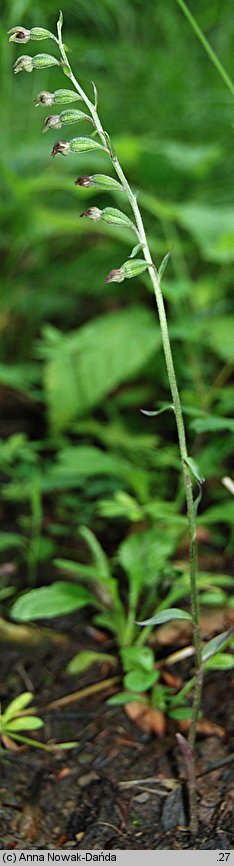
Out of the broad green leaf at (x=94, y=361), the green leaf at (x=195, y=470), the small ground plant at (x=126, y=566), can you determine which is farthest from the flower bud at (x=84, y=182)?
the broad green leaf at (x=94, y=361)

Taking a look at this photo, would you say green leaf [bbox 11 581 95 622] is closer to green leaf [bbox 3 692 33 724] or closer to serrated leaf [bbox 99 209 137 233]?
green leaf [bbox 3 692 33 724]

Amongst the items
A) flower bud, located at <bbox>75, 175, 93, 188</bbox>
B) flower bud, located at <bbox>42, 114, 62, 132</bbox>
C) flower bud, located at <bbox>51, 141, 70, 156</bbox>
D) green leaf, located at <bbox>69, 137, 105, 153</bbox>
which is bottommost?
flower bud, located at <bbox>75, 175, 93, 188</bbox>

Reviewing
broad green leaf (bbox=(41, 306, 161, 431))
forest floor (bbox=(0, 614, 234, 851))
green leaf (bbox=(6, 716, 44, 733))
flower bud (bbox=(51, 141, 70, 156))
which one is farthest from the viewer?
broad green leaf (bbox=(41, 306, 161, 431))

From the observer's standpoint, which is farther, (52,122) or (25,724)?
(25,724)

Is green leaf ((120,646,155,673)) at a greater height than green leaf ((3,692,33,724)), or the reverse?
green leaf ((120,646,155,673))

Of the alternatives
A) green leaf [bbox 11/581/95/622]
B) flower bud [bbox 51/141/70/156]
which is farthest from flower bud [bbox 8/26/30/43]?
green leaf [bbox 11/581/95/622]

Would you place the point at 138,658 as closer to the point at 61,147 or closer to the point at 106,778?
the point at 106,778

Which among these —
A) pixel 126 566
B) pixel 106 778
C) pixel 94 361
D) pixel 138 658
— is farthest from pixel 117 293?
pixel 106 778

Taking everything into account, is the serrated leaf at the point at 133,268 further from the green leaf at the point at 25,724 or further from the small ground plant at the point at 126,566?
the green leaf at the point at 25,724
